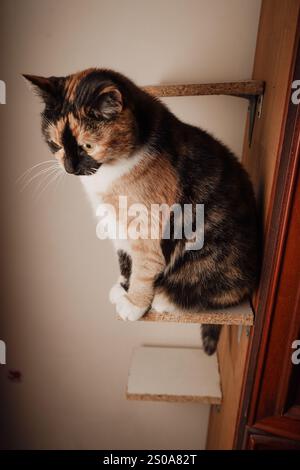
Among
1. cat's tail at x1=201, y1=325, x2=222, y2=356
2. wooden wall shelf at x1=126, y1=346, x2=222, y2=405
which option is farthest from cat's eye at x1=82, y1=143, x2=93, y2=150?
wooden wall shelf at x1=126, y1=346, x2=222, y2=405

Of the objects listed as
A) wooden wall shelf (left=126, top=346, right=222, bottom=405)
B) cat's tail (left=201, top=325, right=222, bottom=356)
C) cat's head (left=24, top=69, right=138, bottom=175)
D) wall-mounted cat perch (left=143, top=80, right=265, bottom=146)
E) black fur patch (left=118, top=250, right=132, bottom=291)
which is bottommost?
wooden wall shelf (left=126, top=346, right=222, bottom=405)

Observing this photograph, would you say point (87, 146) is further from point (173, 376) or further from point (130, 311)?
point (173, 376)

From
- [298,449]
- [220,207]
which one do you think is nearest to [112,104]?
[220,207]

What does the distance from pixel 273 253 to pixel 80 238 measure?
632 mm

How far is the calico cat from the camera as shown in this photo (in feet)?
2.07

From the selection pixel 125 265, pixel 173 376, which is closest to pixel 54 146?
pixel 125 265

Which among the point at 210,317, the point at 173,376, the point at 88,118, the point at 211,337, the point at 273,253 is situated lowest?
the point at 173,376

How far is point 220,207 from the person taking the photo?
766 mm

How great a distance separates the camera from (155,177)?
71cm

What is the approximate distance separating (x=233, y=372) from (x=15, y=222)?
2.53 feet

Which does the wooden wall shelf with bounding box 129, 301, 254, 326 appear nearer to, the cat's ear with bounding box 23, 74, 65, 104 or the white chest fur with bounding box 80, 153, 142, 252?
the white chest fur with bounding box 80, 153, 142, 252

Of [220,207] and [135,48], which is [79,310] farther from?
[135,48]

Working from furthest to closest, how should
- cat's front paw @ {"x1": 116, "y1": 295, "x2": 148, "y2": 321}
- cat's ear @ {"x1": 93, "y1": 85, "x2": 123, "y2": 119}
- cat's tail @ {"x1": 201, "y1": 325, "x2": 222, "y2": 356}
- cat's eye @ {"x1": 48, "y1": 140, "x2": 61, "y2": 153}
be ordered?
cat's tail @ {"x1": 201, "y1": 325, "x2": 222, "y2": 356}, cat's front paw @ {"x1": 116, "y1": 295, "x2": 148, "y2": 321}, cat's eye @ {"x1": 48, "y1": 140, "x2": 61, "y2": 153}, cat's ear @ {"x1": 93, "y1": 85, "x2": 123, "y2": 119}
